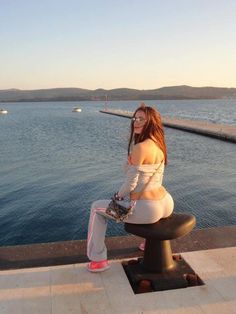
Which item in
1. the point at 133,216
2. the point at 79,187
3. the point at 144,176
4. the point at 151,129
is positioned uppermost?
the point at 151,129

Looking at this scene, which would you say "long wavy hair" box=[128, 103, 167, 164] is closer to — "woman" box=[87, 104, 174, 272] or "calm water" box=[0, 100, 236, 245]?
"woman" box=[87, 104, 174, 272]

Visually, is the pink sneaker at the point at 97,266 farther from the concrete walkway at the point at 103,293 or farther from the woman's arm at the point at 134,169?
the woman's arm at the point at 134,169

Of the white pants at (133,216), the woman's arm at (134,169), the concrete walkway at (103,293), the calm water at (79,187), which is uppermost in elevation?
the woman's arm at (134,169)

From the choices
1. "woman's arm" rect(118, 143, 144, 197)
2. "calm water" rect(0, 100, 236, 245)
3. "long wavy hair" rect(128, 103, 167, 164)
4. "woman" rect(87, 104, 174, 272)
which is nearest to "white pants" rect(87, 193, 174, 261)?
"woman" rect(87, 104, 174, 272)

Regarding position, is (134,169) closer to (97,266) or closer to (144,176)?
(144,176)

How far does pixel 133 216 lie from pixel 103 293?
3.09ft

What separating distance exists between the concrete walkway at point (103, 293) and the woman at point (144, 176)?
0.43 meters

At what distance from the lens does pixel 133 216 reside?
453 cm

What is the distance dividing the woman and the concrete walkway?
16.8 inches

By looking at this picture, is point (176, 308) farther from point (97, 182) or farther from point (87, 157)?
point (87, 157)

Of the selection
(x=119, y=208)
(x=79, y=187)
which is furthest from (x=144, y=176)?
(x=79, y=187)

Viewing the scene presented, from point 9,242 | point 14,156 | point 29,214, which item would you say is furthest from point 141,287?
point 14,156

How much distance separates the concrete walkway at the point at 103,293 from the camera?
4.05 m

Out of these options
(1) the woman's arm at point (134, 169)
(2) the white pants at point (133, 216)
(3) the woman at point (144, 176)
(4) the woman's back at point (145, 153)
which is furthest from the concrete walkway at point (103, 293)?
(4) the woman's back at point (145, 153)
